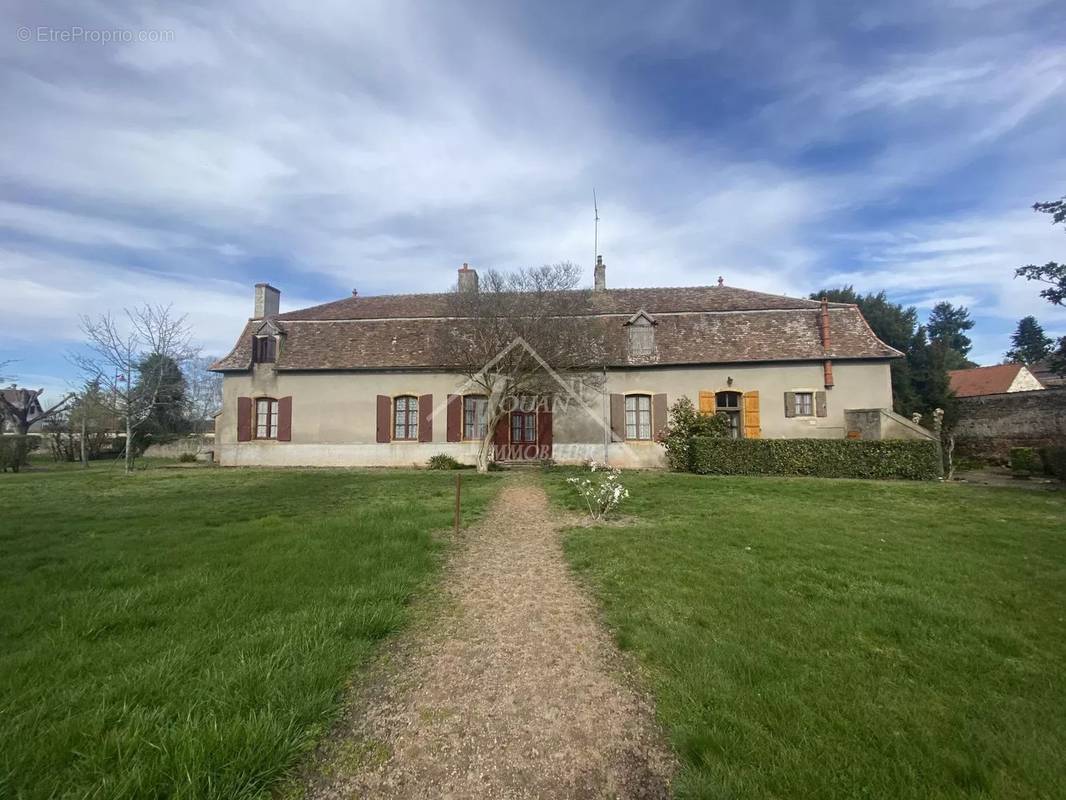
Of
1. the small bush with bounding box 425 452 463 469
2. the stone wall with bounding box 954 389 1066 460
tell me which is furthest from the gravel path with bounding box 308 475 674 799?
the stone wall with bounding box 954 389 1066 460

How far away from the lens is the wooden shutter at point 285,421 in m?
17.9

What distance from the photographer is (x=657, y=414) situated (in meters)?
16.9

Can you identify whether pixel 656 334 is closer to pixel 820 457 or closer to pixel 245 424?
pixel 820 457

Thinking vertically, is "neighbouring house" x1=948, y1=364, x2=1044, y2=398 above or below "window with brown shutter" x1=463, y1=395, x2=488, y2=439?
above

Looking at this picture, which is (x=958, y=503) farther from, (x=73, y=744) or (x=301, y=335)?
(x=301, y=335)

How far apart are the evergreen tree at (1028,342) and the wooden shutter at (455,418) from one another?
59007 mm

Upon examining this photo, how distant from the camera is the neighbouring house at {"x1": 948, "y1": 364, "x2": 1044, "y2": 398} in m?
32.4

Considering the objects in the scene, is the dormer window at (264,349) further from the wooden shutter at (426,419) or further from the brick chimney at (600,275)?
the brick chimney at (600,275)

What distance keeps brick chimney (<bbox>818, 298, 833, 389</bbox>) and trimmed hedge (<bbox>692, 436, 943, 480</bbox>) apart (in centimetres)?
299

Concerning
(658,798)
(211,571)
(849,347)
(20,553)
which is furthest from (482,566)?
(849,347)

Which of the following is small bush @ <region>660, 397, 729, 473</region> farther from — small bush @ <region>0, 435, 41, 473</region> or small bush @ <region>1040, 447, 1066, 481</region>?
small bush @ <region>0, 435, 41, 473</region>

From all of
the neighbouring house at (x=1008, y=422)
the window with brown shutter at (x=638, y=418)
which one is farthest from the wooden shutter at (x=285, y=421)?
the neighbouring house at (x=1008, y=422)

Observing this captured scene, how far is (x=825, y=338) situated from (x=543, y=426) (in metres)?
9.80

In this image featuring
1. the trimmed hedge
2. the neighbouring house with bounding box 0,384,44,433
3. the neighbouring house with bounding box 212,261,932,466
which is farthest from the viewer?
the neighbouring house with bounding box 0,384,44,433
